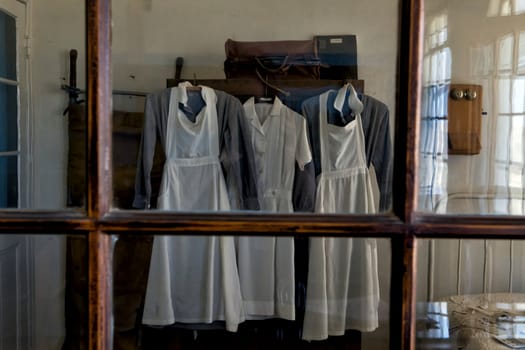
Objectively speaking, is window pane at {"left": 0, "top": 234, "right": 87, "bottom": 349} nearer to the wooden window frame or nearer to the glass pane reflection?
the wooden window frame

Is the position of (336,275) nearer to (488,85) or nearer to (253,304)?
(253,304)

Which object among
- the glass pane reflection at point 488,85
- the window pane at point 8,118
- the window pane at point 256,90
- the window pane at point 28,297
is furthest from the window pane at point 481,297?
the window pane at point 8,118

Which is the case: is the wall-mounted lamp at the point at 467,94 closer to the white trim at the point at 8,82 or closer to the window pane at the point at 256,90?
the window pane at the point at 256,90

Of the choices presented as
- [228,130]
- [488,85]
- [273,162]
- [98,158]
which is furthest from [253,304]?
[98,158]

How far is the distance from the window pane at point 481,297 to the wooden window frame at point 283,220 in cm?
66

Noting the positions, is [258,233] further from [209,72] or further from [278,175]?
[209,72]

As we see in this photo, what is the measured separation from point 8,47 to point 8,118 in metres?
0.24

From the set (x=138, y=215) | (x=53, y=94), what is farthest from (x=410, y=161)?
→ (x=53, y=94)

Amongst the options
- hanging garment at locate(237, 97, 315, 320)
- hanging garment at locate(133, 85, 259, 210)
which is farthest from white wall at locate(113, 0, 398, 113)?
hanging garment at locate(237, 97, 315, 320)

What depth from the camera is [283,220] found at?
42cm

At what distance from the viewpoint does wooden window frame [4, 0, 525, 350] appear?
1.31ft

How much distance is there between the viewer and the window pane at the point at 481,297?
121 centimetres

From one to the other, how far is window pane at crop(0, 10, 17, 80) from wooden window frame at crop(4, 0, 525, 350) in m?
1.34

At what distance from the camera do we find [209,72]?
5.64 ft
